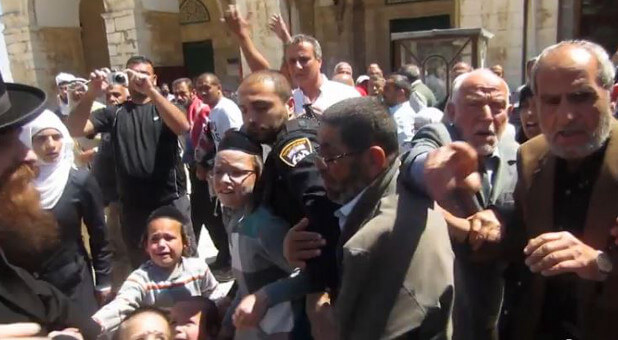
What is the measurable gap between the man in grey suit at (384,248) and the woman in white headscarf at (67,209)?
5.38 ft

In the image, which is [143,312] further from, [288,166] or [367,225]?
[367,225]

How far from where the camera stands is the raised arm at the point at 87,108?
3.66 meters

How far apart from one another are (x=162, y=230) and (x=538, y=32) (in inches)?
325

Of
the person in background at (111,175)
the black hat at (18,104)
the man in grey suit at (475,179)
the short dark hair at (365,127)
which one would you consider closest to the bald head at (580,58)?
the man in grey suit at (475,179)

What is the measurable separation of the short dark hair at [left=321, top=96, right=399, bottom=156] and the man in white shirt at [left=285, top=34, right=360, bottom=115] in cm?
159

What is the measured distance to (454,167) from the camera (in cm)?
147

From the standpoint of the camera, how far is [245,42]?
3.49 m

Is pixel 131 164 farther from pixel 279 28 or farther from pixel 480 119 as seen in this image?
pixel 480 119

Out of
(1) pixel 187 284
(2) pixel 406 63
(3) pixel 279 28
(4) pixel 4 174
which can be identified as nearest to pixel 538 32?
(2) pixel 406 63

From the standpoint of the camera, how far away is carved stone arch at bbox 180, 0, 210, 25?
50.1 feet

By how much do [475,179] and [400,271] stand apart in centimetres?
36

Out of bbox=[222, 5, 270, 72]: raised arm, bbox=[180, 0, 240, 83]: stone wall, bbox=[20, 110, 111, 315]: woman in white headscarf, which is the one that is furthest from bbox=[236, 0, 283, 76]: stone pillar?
bbox=[20, 110, 111, 315]: woman in white headscarf

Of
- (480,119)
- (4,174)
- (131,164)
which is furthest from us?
(131,164)

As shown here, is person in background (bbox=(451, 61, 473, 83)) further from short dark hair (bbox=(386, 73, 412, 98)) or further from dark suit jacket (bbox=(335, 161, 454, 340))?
dark suit jacket (bbox=(335, 161, 454, 340))
